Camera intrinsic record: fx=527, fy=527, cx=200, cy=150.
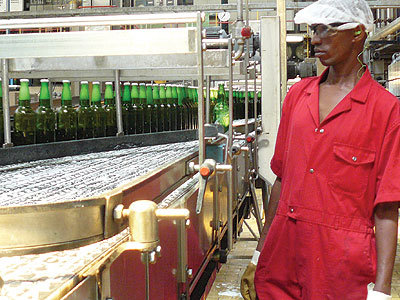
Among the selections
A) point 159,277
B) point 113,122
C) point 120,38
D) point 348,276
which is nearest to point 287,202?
point 348,276

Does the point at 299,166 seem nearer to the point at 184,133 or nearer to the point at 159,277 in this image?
the point at 159,277

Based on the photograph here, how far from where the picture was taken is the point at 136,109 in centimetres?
246

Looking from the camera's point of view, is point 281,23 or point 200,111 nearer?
point 200,111

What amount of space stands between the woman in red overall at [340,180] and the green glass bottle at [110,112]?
3.34 feet

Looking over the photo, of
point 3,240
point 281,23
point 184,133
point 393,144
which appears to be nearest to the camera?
point 3,240

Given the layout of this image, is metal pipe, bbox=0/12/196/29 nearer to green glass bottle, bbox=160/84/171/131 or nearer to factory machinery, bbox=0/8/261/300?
factory machinery, bbox=0/8/261/300

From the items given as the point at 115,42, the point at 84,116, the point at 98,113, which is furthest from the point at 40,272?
the point at 98,113

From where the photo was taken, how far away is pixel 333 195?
131 centimetres

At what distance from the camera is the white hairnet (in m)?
1.32

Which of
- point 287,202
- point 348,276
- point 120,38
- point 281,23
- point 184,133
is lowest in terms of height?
point 348,276

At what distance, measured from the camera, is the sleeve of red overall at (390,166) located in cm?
Result: 123

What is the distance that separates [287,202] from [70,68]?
2.69 ft

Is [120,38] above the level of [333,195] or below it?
above

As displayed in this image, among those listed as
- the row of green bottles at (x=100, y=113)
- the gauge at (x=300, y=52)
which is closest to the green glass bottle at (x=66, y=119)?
the row of green bottles at (x=100, y=113)
